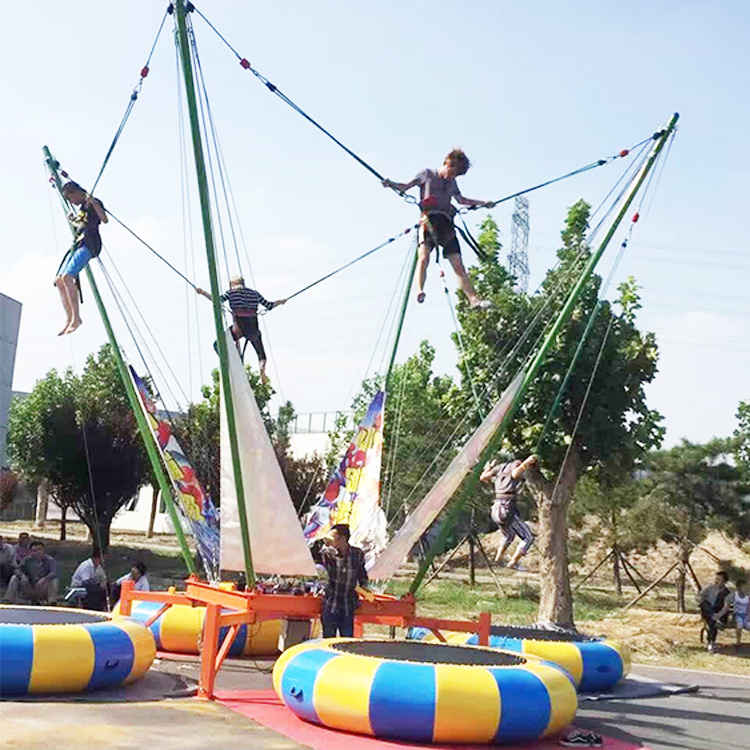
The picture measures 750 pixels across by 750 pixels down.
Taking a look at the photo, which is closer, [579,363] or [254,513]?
[254,513]

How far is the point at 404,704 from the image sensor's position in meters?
7.12

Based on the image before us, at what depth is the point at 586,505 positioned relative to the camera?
1027 inches

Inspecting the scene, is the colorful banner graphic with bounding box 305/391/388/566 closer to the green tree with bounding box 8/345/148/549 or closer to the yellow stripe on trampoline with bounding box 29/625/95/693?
the yellow stripe on trampoline with bounding box 29/625/95/693

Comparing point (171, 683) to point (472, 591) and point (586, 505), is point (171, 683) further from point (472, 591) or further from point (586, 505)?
point (586, 505)

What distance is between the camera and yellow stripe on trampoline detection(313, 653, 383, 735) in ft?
23.7

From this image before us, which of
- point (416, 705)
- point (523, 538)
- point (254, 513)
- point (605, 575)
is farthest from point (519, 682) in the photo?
point (605, 575)

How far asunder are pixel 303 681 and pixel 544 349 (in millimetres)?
3986

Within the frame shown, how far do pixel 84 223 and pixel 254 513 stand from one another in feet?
11.2

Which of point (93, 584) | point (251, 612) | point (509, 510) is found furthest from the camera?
point (93, 584)

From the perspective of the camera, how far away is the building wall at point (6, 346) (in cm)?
1877

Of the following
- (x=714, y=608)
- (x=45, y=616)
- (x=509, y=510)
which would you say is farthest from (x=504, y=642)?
(x=714, y=608)

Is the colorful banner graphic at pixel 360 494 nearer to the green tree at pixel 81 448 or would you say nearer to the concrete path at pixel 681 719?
the concrete path at pixel 681 719

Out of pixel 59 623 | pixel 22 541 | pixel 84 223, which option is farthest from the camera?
pixel 22 541

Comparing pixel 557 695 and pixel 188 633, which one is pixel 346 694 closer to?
pixel 557 695
